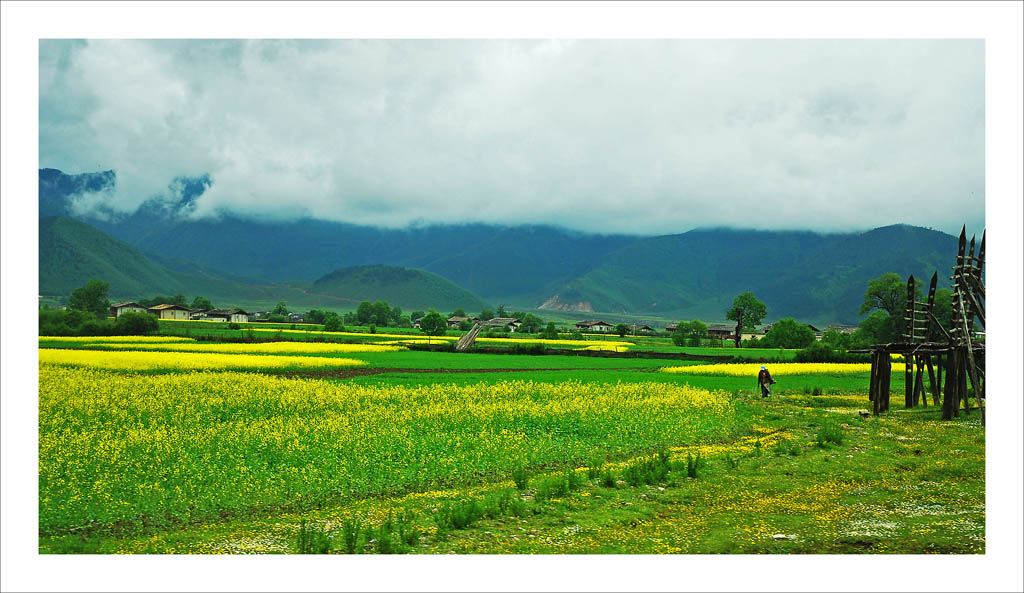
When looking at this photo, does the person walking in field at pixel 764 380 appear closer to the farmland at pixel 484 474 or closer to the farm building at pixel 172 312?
the farmland at pixel 484 474

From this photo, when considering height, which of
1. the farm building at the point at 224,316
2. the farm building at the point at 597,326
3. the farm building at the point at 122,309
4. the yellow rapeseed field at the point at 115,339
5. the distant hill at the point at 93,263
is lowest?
the farm building at the point at 597,326

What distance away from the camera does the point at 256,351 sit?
147 ft

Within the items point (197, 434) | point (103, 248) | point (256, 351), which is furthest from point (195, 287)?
point (197, 434)

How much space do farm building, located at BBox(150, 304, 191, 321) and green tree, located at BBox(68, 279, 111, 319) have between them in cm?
2138

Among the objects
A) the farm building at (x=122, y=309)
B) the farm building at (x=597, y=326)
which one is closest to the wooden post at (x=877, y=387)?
the farm building at (x=122, y=309)

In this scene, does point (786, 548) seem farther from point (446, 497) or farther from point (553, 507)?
point (446, 497)

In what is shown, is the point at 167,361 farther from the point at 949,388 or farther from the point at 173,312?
the point at 173,312

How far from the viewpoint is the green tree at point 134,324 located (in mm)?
45406

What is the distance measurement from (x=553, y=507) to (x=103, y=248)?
139981 mm

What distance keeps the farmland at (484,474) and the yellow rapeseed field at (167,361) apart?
21.0 feet

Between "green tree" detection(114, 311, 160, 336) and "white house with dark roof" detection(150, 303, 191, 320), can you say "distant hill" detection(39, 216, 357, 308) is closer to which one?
"white house with dark roof" detection(150, 303, 191, 320)

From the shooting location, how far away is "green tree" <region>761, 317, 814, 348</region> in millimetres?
65125

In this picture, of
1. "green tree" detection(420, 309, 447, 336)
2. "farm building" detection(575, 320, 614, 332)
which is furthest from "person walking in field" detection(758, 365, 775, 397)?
"farm building" detection(575, 320, 614, 332)

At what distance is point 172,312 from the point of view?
72938mm
